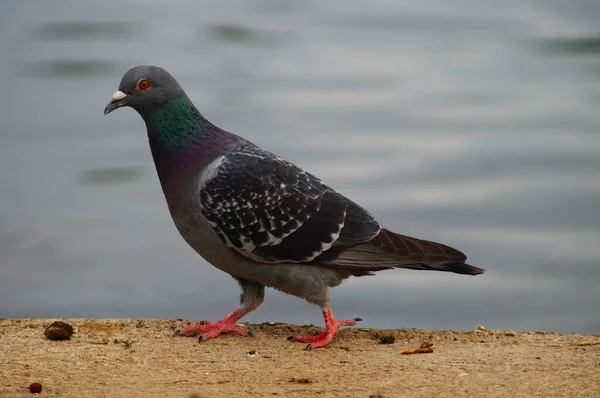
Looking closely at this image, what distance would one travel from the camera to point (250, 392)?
6930 mm

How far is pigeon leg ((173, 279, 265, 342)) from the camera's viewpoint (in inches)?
341

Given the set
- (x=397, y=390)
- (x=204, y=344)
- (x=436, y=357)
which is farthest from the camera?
(x=204, y=344)

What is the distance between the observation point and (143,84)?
871cm

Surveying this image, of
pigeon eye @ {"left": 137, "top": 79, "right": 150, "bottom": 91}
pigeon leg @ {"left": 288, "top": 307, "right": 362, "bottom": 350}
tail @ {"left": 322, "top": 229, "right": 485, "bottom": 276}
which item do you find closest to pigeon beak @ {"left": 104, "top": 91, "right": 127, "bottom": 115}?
pigeon eye @ {"left": 137, "top": 79, "right": 150, "bottom": 91}

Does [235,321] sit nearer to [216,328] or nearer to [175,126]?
[216,328]

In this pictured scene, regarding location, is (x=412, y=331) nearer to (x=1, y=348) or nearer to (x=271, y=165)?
(x=271, y=165)

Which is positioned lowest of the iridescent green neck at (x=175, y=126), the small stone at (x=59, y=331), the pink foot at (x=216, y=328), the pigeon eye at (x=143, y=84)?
the small stone at (x=59, y=331)

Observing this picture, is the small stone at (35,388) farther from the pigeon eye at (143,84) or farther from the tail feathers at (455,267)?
the tail feathers at (455,267)

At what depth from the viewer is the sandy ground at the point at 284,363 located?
6.96 metres

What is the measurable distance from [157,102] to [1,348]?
7.74 ft

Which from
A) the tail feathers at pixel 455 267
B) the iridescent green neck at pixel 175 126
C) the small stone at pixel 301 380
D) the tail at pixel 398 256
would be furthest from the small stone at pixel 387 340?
the iridescent green neck at pixel 175 126

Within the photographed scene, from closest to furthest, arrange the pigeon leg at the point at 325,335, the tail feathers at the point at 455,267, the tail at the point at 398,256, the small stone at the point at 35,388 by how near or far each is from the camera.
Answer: the small stone at the point at 35,388 → the pigeon leg at the point at 325,335 → the tail at the point at 398,256 → the tail feathers at the point at 455,267

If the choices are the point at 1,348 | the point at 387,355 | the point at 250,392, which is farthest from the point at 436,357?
the point at 1,348

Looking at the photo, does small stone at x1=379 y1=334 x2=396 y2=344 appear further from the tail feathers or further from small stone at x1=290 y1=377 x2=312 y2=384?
small stone at x1=290 y1=377 x2=312 y2=384
